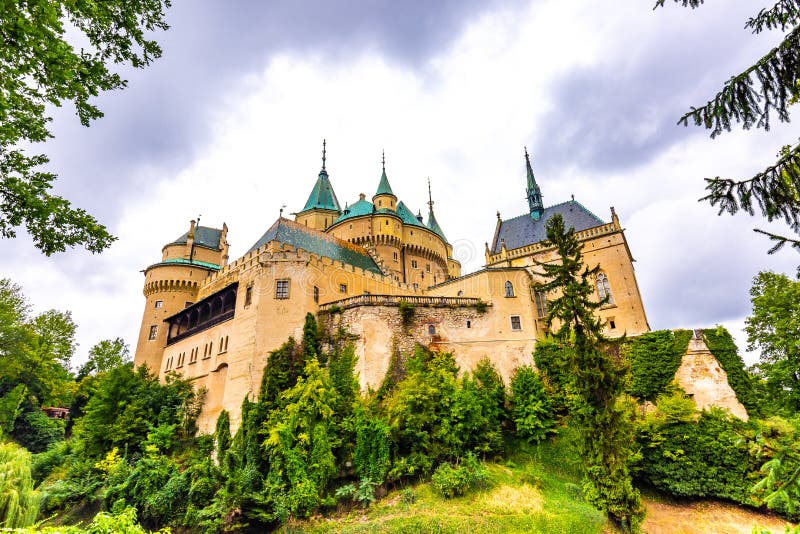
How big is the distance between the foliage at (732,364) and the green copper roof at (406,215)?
94.1 ft

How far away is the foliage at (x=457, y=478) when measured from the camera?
67.5ft

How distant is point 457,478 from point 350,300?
45.4 ft

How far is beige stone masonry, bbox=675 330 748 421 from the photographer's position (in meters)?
23.8

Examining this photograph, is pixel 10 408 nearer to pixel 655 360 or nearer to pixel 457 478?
pixel 457 478

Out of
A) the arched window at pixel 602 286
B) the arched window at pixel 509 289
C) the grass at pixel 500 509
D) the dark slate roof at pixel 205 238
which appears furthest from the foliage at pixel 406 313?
the dark slate roof at pixel 205 238

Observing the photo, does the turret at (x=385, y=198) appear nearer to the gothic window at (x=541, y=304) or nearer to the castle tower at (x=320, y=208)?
the castle tower at (x=320, y=208)

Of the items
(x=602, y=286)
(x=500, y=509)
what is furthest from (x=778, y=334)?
(x=500, y=509)

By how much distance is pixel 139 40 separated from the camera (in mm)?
9430

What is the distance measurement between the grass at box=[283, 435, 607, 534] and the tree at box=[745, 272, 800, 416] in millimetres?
11947

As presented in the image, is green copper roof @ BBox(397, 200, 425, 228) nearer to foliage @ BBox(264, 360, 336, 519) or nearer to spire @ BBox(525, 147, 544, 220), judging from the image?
spire @ BBox(525, 147, 544, 220)

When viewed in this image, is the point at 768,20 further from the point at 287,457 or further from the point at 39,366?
the point at 39,366

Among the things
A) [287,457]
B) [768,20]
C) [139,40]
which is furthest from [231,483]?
[768,20]

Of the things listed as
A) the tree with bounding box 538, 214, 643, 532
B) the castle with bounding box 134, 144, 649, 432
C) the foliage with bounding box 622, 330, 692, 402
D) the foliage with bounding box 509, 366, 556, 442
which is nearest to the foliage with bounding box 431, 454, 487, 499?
the foliage with bounding box 509, 366, 556, 442

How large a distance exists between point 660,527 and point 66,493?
32.6 meters
